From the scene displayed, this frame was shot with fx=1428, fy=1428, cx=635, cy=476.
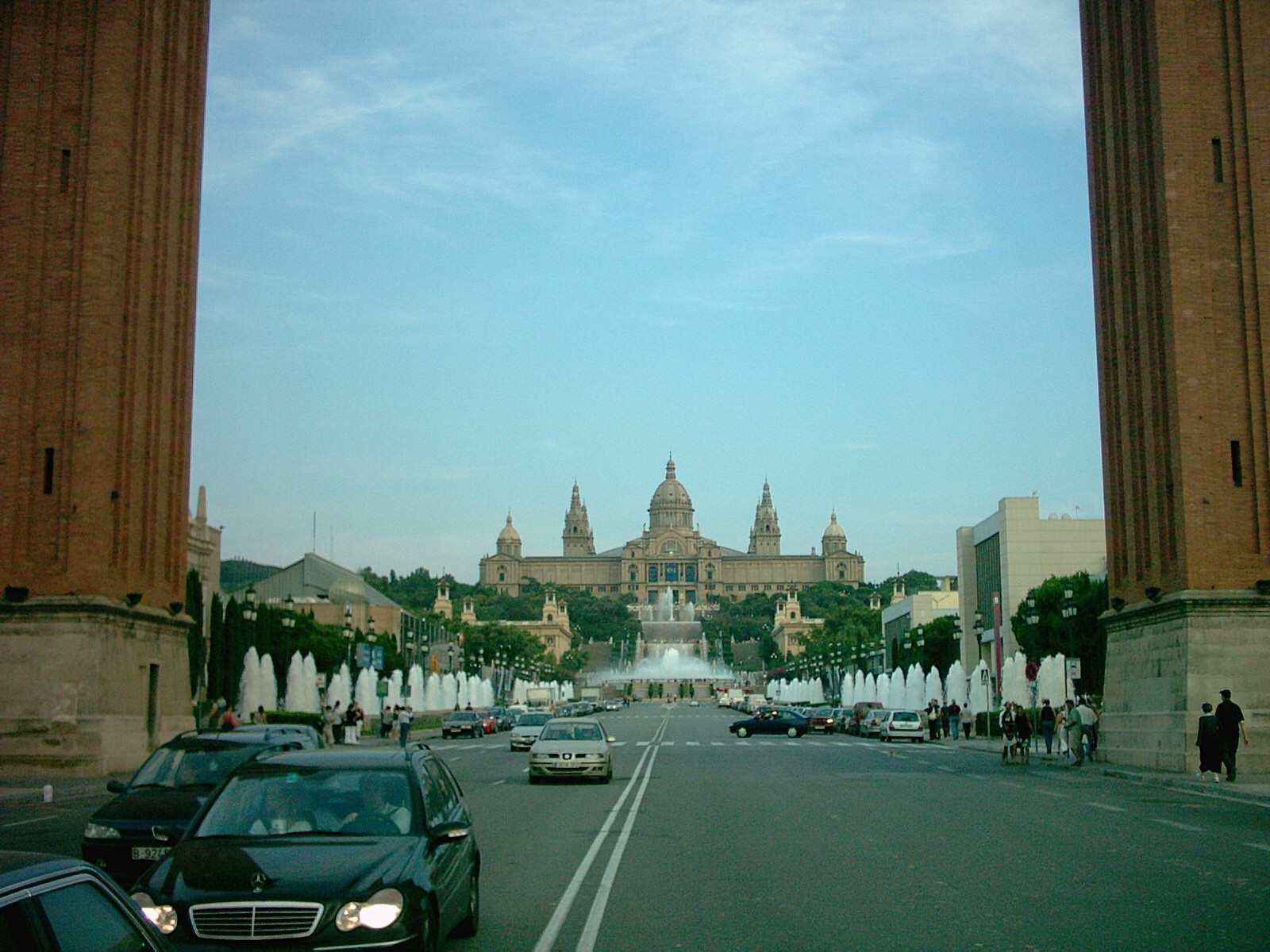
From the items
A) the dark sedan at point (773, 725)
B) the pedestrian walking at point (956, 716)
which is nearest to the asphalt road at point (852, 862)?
the pedestrian walking at point (956, 716)

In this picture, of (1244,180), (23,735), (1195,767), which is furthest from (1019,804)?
(23,735)

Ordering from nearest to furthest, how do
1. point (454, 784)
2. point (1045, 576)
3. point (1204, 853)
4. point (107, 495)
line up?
point (454, 784) → point (1204, 853) → point (107, 495) → point (1045, 576)

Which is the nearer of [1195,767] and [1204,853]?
[1204,853]

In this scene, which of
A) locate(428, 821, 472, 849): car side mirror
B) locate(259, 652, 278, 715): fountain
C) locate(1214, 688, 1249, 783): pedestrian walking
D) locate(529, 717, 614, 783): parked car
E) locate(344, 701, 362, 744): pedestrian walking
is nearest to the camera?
locate(428, 821, 472, 849): car side mirror

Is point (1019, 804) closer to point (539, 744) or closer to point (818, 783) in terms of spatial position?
point (818, 783)

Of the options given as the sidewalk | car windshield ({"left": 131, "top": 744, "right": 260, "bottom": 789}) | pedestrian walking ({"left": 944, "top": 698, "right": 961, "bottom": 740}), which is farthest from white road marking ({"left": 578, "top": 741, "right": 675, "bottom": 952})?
pedestrian walking ({"left": 944, "top": 698, "right": 961, "bottom": 740})

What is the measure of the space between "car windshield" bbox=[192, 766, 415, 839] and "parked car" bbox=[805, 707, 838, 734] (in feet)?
206

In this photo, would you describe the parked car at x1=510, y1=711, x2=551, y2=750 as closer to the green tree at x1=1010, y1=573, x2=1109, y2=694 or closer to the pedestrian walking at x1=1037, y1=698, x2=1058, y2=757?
the pedestrian walking at x1=1037, y1=698, x2=1058, y2=757

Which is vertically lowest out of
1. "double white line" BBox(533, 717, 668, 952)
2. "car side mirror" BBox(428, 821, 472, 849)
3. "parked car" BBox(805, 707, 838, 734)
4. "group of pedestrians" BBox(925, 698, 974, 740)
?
"parked car" BBox(805, 707, 838, 734)

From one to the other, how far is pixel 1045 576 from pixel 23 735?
66.4 meters

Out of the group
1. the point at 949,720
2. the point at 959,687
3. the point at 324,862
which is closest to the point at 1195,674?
the point at 324,862

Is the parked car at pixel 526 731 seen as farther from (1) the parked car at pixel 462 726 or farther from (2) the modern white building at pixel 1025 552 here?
(2) the modern white building at pixel 1025 552

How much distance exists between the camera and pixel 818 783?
1161 inches

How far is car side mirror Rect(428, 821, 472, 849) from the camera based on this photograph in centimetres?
912
